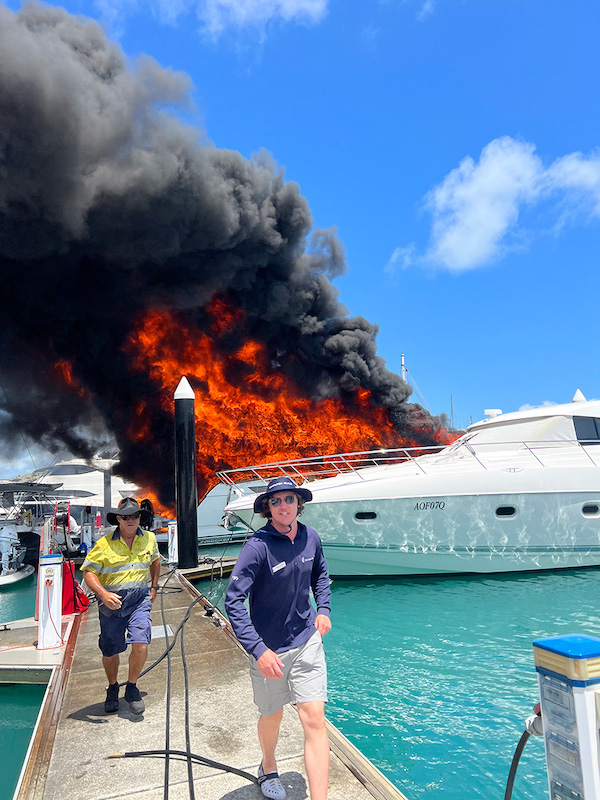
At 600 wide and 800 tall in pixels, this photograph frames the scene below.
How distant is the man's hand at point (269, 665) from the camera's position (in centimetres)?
261

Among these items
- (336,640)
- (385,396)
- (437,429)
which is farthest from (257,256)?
(336,640)

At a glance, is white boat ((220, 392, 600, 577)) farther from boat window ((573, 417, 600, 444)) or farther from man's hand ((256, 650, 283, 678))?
man's hand ((256, 650, 283, 678))

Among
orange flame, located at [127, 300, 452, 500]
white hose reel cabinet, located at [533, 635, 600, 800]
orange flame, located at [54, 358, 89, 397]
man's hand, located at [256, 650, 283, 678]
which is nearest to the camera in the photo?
white hose reel cabinet, located at [533, 635, 600, 800]

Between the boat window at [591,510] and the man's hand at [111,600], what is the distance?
1020 cm

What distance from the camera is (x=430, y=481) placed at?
10.9 m

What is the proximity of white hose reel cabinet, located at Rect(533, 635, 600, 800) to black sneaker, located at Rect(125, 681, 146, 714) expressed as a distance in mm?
3447

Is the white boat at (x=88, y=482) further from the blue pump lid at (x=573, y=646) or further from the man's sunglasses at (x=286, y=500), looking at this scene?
the blue pump lid at (x=573, y=646)

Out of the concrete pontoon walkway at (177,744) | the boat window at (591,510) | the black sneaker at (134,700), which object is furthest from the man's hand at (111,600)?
the boat window at (591,510)

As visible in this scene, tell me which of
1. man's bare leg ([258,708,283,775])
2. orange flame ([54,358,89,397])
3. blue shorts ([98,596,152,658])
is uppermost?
orange flame ([54,358,89,397])

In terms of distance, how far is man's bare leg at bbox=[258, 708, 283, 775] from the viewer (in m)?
2.96

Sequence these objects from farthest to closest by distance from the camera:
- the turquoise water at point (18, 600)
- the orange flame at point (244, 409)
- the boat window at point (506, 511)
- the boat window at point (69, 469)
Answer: the boat window at point (69, 469)
the orange flame at point (244, 409)
the turquoise water at point (18, 600)
the boat window at point (506, 511)

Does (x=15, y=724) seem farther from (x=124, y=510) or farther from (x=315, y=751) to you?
(x=315, y=751)

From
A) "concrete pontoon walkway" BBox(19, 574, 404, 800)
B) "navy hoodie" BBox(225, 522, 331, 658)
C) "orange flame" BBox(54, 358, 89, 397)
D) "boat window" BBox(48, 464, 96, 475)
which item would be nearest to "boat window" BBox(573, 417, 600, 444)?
"concrete pontoon walkway" BBox(19, 574, 404, 800)

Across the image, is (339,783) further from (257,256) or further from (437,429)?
(437,429)
